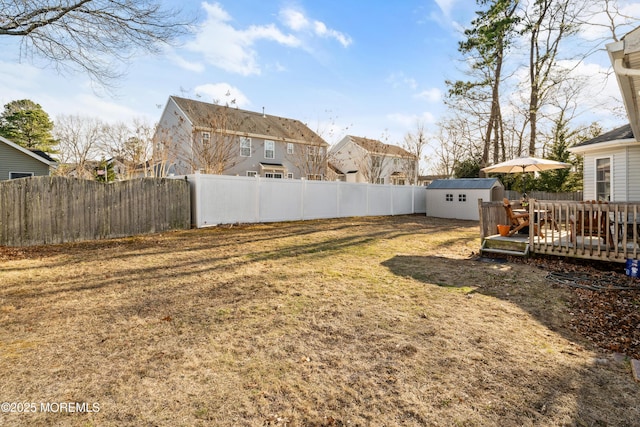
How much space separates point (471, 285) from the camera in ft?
17.0

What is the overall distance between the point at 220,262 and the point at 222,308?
267 cm

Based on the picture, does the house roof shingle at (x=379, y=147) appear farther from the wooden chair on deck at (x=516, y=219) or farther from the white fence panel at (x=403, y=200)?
the wooden chair on deck at (x=516, y=219)

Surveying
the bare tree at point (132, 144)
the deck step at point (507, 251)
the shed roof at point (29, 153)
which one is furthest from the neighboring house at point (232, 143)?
the deck step at point (507, 251)

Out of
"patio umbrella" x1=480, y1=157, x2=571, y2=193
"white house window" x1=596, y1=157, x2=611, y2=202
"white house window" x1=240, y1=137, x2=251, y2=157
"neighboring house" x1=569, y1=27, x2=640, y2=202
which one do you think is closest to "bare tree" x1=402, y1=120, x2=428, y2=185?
"white house window" x1=240, y1=137, x2=251, y2=157

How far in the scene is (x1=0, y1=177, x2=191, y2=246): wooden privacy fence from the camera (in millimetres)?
7562

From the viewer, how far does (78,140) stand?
2883 cm

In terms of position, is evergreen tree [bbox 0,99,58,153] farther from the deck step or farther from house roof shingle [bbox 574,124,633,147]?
house roof shingle [bbox 574,124,633,147]

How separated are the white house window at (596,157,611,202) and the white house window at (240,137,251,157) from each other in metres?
20.2

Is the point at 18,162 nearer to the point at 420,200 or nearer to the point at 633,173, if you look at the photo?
the point at 420,200

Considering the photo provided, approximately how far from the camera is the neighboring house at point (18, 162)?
14711 millimetres

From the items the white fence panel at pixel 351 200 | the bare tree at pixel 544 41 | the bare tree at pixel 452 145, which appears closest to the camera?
the white fence panel at pixel 351 200

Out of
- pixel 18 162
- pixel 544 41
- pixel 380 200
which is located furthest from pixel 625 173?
pixel 18 162

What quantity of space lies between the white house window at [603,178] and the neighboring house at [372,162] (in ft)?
65.2

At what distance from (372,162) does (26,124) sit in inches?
1256
